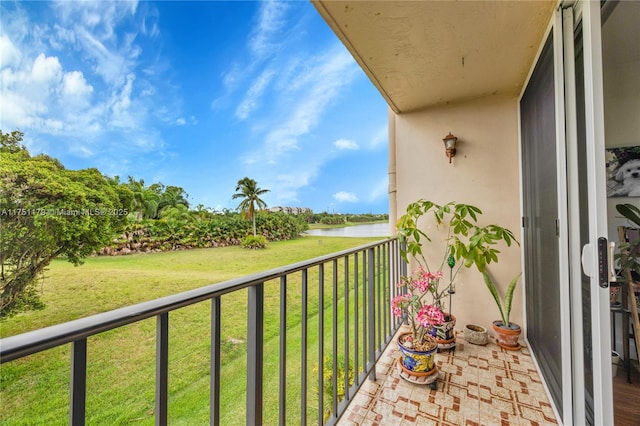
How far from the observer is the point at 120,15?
971 cm

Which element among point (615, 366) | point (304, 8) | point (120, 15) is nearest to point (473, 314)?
point (615, 366)

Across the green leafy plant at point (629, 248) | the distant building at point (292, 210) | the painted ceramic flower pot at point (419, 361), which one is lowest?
the painted ceramic flower pot at point (419, 361)

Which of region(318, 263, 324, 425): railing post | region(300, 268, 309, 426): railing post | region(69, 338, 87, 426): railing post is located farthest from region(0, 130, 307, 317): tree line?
region(69, 338, 87, 426): railing post

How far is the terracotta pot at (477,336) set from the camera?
2.25m

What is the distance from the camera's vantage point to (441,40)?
1.63 meters

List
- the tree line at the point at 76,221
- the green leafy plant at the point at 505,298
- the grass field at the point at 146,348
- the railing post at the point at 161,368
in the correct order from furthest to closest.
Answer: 1. the tree line at the point at 76,221
2. the green leafy plant at the point at 505,298
3. the grass field at the point at 146,348
4. the railing post at the point at 161,368

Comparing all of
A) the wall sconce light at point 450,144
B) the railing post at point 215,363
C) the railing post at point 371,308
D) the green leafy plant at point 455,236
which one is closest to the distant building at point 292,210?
the green leafy plant at point 455,236

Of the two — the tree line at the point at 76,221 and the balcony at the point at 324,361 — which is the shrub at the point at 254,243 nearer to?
the tree line at the point at 76,221

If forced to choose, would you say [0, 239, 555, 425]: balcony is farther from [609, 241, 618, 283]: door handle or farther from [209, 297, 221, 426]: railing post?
[609, 241, 618, 283]: door handle

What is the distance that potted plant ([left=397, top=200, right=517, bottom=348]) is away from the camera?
2.11 metres

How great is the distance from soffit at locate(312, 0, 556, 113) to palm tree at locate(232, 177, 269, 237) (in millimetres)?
9856

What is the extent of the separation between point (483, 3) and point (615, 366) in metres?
1.78

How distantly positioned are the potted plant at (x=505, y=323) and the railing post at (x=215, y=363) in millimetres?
2323

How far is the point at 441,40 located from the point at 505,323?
2.35 meters
